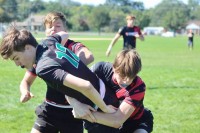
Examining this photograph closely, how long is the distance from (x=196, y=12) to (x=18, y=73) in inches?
6708

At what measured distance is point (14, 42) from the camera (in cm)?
366

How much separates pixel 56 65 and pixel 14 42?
17.0 inches

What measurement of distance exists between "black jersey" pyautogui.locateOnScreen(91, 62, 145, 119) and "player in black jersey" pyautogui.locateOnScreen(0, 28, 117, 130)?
0.22 metres

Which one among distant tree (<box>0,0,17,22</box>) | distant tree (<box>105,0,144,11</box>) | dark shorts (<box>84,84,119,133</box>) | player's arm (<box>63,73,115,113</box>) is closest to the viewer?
player's arm (<box>63,73,115,113</box>)

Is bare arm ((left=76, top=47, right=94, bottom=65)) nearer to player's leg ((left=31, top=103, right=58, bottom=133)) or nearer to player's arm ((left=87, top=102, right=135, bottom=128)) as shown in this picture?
player's leg ((left=31, top=103, right=58, bottom=133))

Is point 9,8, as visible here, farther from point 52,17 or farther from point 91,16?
point 52,17

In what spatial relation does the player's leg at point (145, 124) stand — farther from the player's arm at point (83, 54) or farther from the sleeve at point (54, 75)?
the sleeve at point (54, 75)

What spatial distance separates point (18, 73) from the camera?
16.1m

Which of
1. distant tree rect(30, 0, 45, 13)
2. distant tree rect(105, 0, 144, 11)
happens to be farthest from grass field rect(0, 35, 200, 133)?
distant tree rect(105, 0, 144, 11)

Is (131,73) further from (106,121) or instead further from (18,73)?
(18,73)

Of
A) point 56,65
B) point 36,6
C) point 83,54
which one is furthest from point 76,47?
point 36,6

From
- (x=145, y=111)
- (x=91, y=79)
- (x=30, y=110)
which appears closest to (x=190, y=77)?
(x=30, y=110)

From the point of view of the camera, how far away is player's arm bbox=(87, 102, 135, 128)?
3.70 metres

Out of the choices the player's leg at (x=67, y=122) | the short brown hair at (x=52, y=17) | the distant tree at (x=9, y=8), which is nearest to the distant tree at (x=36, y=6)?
the distant tree at (x=9, y=8)
